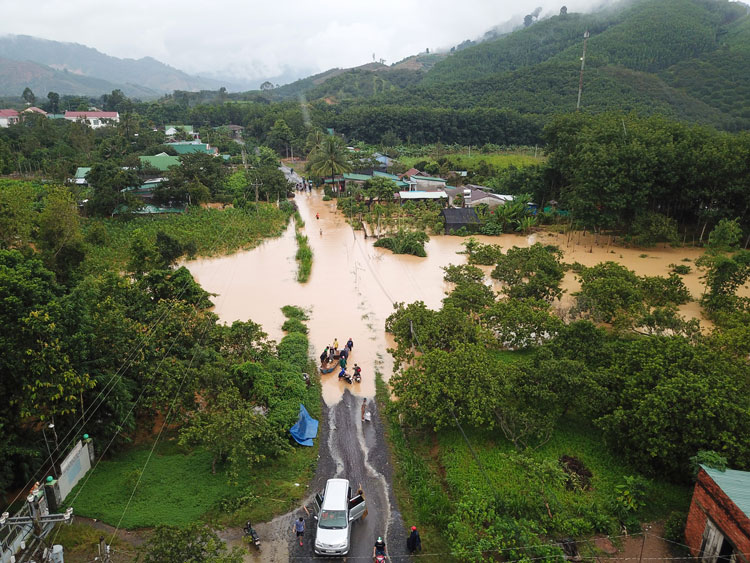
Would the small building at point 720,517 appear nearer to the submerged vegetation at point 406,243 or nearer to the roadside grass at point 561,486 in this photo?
the roadside grass at point 561,486

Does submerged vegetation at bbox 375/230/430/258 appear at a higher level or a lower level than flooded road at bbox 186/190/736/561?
higher

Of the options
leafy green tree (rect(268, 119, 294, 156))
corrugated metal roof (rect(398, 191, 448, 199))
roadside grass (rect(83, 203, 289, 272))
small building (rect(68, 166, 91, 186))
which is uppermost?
leafy green tree (rect(268, 119, 294, 156))

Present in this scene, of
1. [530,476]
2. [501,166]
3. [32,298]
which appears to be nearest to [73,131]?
[501,166]

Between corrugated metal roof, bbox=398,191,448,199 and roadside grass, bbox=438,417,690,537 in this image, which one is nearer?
roadside grass, bbox=438,417,690,537

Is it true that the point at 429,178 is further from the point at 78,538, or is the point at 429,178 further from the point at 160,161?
the point at 78,538

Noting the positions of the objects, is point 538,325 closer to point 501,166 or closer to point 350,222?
point 350,222

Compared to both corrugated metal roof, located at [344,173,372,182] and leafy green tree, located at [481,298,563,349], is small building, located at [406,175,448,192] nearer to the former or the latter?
corrugated metal roof, located at [344,173,372,182]

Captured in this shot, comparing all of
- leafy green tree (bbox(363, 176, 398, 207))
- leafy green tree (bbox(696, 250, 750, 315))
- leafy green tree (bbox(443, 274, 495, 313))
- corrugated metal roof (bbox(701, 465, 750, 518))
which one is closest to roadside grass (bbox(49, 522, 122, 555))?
corrugated metal roof (bbox(701, 465, 750, 518))

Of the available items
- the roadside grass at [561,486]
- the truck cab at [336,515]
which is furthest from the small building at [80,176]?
the roadside grass at [561,486]
